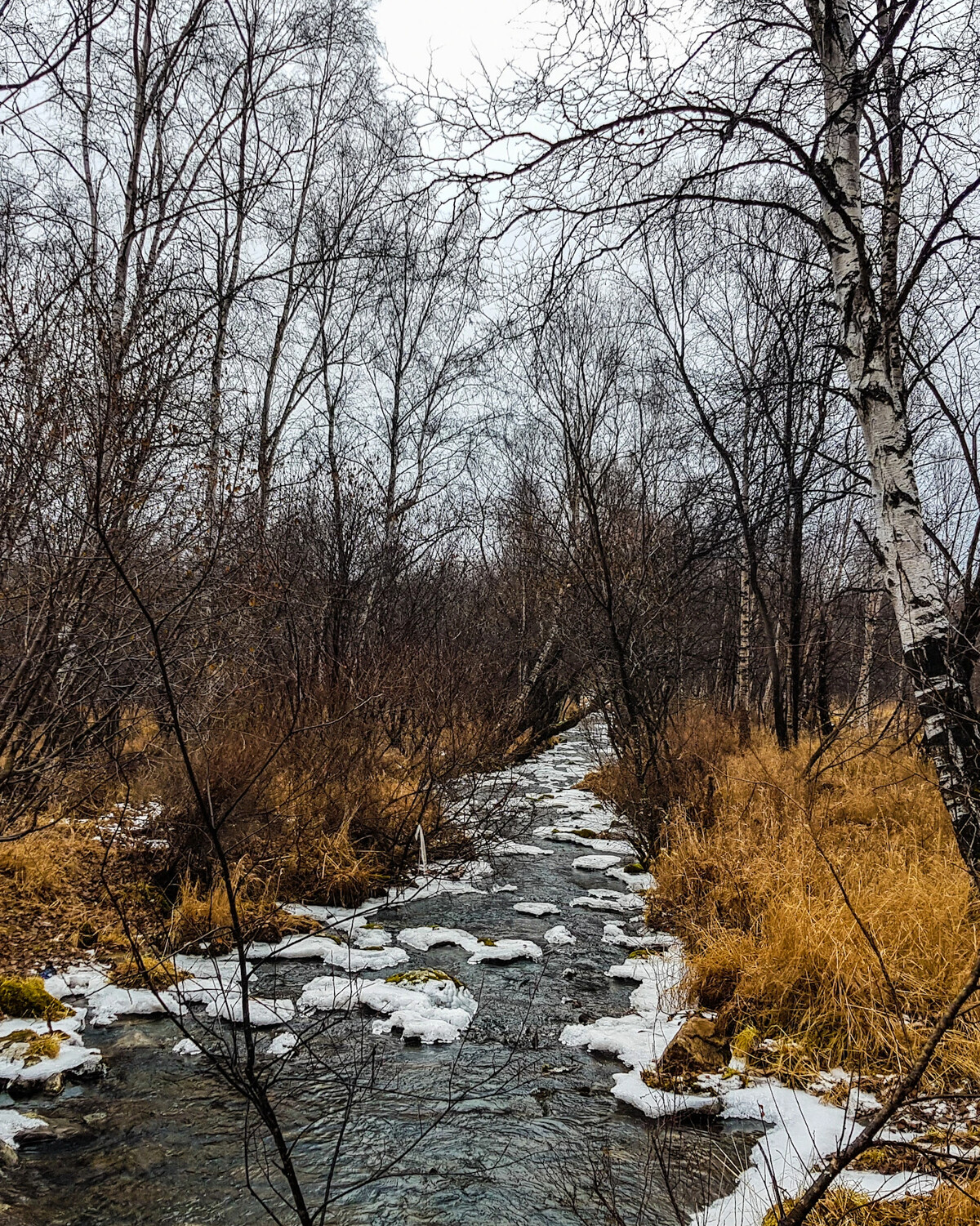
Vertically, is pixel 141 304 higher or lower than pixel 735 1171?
higher

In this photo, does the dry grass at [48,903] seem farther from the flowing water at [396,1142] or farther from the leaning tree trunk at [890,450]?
the leaning tree trunk at [890,450]

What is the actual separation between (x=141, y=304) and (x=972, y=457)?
20.3 feet

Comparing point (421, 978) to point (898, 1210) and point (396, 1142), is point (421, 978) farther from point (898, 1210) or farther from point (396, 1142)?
point (898, 1210)

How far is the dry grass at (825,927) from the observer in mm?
3146

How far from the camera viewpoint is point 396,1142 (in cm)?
280

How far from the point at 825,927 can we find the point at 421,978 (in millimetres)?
2256

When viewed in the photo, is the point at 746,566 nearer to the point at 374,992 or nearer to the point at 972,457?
the point at 972,457

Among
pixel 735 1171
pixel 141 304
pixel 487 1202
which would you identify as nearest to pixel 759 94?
pixel 141 304

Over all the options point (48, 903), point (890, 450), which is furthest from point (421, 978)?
point (890, 450)

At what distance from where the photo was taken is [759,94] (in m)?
3.71

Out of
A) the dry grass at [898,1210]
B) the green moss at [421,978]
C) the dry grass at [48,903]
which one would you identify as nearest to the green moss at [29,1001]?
the dry grass at [48,903]

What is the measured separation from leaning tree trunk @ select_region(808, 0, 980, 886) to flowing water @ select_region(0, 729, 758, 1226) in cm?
204

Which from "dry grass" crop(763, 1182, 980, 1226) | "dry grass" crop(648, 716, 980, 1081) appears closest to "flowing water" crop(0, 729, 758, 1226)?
"dry grass" crop(763, 1182, 980, 1226)

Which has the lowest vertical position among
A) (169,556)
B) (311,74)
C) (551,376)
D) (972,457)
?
(169,556)
